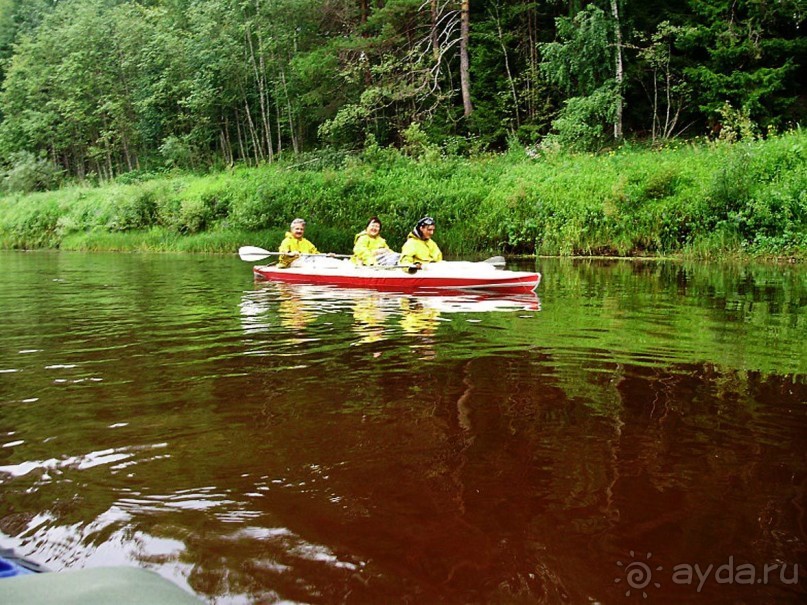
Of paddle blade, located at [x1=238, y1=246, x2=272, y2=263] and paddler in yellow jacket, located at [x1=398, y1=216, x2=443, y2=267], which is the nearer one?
paddler in yellow jacket, located at [x1=398, y1=216, x2=443, y2=267]

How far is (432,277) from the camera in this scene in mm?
10297

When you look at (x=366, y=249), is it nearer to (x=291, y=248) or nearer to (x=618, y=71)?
(x=291, y=248)

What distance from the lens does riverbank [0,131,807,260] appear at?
14320 millimetres

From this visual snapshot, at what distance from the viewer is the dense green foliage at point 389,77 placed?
20.5 metres

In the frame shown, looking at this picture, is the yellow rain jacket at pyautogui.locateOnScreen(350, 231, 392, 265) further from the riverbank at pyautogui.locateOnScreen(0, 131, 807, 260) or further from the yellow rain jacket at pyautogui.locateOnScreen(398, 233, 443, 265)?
the riverbank at pyautogui.locateOnScreen(0, 131, 807, 260)

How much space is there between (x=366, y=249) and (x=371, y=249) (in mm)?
95

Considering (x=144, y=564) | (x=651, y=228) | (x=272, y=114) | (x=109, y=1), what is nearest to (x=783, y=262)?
(x=651, y=228)

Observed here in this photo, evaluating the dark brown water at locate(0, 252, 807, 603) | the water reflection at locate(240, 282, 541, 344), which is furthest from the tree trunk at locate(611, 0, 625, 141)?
the dark brown water at locate(0, 252, 807, 603)

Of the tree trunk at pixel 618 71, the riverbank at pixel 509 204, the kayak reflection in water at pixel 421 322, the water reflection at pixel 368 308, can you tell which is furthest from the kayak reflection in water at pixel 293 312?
the tree trunk at pixel 618 71

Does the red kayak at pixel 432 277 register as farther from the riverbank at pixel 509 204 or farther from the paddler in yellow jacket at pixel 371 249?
the riverbank at pixel 509 204

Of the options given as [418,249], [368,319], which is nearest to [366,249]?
[418,249]

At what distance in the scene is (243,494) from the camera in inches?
116

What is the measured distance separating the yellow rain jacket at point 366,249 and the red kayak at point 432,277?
222mm

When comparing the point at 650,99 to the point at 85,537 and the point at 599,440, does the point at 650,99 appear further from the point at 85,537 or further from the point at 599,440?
the point at 85,537
